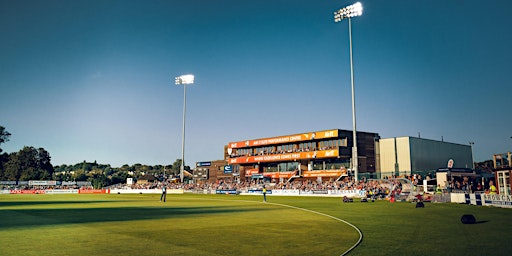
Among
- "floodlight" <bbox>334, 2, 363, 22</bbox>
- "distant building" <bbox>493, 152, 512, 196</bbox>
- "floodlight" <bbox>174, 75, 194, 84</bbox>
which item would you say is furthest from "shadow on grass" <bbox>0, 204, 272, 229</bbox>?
"floodlight" <bbox>174, 75, 194, 84</bbox>

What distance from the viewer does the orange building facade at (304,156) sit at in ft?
250

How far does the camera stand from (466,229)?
51.1 feet

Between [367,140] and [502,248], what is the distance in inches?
2727

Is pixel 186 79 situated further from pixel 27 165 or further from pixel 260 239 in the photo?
pixel 27 165

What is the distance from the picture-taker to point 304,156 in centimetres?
8156

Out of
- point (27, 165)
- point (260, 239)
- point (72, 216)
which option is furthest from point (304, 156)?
point (27, 165)

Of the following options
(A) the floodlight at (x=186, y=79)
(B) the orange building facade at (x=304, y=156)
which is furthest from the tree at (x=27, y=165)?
(B) the orange building facade at (x=304, y=156)

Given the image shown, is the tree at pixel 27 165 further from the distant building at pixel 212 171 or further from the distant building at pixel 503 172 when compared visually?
the distant building at pixel 503 172

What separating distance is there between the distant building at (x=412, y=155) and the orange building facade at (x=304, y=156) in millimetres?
2332

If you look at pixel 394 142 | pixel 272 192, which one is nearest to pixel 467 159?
pixel 394 142

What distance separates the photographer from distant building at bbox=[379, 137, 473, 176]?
246 feet

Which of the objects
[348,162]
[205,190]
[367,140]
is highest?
[367,140]

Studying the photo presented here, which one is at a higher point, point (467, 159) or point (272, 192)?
point (467, 159)

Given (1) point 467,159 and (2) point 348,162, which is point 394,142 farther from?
(1) point 467,159
